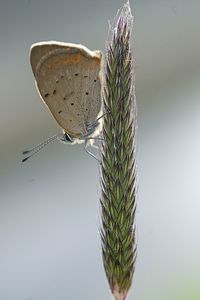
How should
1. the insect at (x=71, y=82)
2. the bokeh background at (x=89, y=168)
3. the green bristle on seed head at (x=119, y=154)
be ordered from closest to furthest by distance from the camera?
the green bristle on seed head at (x=119, y=154) → the insect at (x=71, y=82) → the bokeh background at (x=89, y=168)

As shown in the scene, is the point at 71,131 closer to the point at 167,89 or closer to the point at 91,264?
the point at 91,264

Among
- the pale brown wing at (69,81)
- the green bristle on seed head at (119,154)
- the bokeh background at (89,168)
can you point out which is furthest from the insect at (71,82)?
the bokeh background at (89,168)

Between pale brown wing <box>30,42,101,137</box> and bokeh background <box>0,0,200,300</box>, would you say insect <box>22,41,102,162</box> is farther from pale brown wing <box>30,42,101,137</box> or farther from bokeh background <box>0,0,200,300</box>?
bokeh background <box>0,0,200,300</box>

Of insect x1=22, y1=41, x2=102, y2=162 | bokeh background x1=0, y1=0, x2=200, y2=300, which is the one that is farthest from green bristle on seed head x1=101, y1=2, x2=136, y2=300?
bokeh background x1=0, y1=0, x2=200, y2=300

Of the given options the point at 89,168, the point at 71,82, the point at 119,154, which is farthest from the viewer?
the point at 89,168

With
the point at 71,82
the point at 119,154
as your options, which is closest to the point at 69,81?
the point at 71,82

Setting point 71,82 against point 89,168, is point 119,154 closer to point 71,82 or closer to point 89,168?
point 71,82

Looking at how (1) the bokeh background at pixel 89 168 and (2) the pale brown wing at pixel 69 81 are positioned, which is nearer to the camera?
(2) the pale brown wing at pixel 69 81

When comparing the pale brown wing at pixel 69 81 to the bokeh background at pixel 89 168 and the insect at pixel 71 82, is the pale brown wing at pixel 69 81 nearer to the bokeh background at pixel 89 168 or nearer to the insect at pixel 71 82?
the insect at pixel 71 82
